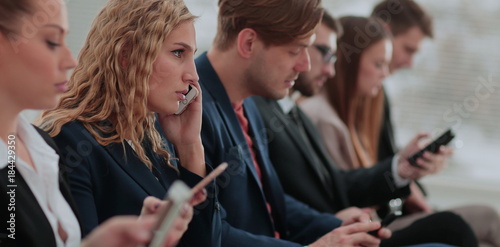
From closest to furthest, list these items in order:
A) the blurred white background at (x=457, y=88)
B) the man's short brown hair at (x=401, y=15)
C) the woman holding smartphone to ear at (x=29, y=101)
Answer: the woman holding smartphone to ear at (x=29, y=101) < the man's short brown hair at (x=401, y=15) < the blurred white background at (x=457, y=88)

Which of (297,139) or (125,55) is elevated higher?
(125,55)

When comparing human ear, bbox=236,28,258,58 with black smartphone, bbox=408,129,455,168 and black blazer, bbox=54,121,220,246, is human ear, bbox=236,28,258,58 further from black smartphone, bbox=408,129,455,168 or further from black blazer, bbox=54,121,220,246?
black smartphone, bbox=408,129,455,168

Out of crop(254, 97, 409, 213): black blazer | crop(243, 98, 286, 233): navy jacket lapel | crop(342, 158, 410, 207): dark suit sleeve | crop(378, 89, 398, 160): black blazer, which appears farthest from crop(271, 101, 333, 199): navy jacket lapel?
crop(378, 89, 398, 160): black blazer

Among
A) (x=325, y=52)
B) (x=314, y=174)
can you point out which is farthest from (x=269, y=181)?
(x=325, y=52)

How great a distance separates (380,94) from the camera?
352 centimetres

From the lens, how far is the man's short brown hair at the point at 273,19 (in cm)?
222

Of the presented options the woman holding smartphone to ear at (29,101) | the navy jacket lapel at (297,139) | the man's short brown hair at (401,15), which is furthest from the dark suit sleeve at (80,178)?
A: the man's short brown hair at (401,15)

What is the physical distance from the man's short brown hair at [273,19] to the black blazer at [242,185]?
143 millimetres

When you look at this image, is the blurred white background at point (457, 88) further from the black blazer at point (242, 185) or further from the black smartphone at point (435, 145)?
the black blazer at point (242, 185)

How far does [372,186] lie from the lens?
289cm

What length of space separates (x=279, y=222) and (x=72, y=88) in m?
0.93

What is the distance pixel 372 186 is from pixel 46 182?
1.80 m

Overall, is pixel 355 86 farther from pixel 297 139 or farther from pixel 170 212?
pixel 170 212

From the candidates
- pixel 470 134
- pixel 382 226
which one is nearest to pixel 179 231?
pixel 382 226
